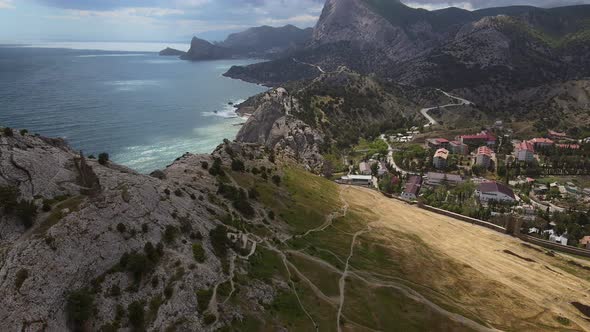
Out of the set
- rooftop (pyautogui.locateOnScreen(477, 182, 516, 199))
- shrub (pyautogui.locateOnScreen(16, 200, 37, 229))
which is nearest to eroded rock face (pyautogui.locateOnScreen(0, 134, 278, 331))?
shrub (pyautogui.locateOnScreen(16, 200, 37, 229))

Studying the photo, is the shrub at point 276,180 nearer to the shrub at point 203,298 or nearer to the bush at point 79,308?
the shrub at point 203,298

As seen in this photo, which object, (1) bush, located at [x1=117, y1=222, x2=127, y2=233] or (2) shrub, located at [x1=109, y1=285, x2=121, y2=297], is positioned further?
(1) bush, located at [x1=117, y1=222, x2=127, y2=233]

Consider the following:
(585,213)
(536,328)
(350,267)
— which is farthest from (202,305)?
(585,213)

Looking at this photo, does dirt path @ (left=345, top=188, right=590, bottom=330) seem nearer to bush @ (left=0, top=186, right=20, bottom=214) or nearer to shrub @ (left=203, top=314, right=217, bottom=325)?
shrub @ (left=203, top=314, right=217, bottom=325)

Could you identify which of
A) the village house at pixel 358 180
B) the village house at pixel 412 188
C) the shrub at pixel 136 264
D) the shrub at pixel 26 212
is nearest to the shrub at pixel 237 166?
the shrub at pixel 136 264

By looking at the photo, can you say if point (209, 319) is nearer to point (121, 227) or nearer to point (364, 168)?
point (121, 227)

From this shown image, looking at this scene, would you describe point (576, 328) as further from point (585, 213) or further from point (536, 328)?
point (585, 213)
